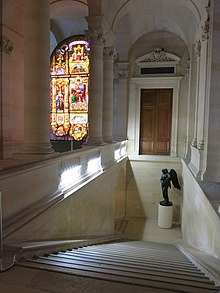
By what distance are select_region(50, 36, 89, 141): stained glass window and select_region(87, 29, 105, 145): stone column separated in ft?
20.7

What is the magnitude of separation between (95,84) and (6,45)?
320 centimetres

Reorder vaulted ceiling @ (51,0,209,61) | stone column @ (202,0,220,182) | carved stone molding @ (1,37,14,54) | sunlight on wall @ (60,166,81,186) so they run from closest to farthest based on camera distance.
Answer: sunlight on wall @ (60,166,81,186)
stone column @ (202,0,220,182)
carved stone molding @ (1,37,14,54)
vaulted ceiling @ (51,0,209,61)

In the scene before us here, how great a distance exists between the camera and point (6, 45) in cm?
842

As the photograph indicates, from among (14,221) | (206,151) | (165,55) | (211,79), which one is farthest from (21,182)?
(165,55)

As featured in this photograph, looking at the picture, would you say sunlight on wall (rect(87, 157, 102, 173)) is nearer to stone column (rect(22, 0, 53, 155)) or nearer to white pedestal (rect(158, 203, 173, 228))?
stone column (rect(22, 0, 53, 155))

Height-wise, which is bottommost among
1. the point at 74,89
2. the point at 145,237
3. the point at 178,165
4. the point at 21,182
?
the point at 145,237

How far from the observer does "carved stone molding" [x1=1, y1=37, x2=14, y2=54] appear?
833 cm

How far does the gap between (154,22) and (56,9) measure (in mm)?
5381

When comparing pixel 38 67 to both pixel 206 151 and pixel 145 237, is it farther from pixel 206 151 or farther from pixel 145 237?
pixel 145 237

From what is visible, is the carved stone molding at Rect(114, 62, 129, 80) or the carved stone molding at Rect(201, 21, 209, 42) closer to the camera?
the carved stone molding at Rect(201, 21, 209, 42)

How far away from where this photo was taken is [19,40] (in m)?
9.20

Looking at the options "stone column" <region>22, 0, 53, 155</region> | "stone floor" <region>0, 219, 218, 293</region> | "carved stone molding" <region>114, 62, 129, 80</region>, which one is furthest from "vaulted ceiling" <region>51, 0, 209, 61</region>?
"stone floor" <region>0, 219, 218, 293</region>

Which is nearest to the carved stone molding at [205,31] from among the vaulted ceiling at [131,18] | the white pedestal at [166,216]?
the vaulted ceiling at [131,18]

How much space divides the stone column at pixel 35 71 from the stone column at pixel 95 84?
14.0 feet
